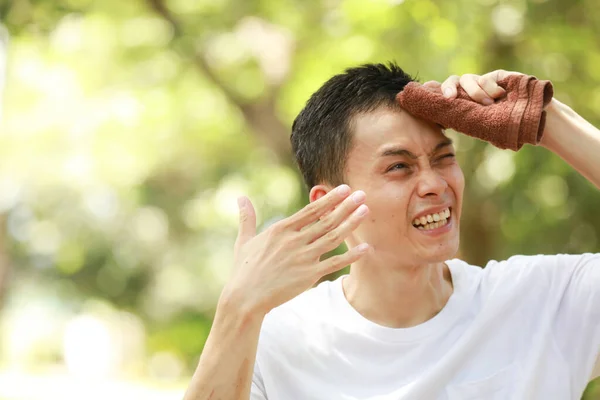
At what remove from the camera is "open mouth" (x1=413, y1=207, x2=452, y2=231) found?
2.25 meters

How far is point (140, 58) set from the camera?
271 inches

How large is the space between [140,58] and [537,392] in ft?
17.7

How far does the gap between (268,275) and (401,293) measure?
598 mm

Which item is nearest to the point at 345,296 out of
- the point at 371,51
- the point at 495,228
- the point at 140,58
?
the point at 371,51

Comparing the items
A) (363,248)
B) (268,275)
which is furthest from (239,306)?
(363,248)

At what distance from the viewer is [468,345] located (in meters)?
2.25

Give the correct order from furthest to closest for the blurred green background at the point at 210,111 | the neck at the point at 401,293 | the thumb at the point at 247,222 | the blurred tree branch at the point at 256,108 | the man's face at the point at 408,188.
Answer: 1. the blurred tree branch at the point at 256,108
2. the blurred green background at the point at 210,111
3. the neck at the point at 401,293
4. the man's face at the point at 408,188
5. the thumb at the point at 247,222

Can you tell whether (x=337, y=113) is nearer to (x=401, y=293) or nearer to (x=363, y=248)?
(x=401, y=293)

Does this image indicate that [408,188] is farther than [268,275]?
Yes

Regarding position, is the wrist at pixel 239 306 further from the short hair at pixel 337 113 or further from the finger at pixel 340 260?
the short hair at pixel 337 113

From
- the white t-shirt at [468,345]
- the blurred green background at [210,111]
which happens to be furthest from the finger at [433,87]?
the blurred green background at [210,111]

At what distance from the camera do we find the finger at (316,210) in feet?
6.35

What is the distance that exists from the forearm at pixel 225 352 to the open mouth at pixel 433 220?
1.86ft

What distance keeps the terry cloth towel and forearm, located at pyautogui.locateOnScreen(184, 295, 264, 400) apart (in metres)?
0.75
